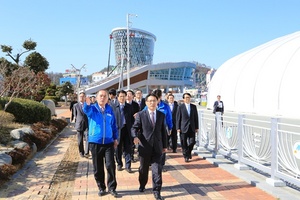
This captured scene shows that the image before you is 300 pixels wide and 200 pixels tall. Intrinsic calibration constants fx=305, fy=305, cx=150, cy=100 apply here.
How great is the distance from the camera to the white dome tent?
15516 millimetres

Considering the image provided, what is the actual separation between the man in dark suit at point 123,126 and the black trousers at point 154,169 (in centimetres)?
169

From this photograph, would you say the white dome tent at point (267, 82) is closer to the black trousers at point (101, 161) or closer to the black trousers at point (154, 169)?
the black trousers at point (154, 169)

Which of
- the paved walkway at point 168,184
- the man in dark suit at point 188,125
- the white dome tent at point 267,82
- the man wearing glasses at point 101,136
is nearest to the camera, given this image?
the man wearing glasses at point 101,136

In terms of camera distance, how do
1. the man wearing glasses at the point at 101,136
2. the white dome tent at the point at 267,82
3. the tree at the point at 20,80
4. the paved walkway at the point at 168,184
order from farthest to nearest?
the tree at the point at 20,80 → the white dome tent at the point at 267,82 → the paved walkway at the point at 168,184 → the man wearing glasses at the point at 101,136

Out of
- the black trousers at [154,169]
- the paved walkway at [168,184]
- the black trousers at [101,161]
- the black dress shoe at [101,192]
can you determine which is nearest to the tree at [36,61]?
the paved walkway at [168,184]

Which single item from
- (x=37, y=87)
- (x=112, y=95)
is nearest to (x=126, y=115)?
(x=112, y=95)

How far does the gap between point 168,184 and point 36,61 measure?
1858cm

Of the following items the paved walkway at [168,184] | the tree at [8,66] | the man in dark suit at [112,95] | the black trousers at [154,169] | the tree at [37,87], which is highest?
the tree at [8,66]

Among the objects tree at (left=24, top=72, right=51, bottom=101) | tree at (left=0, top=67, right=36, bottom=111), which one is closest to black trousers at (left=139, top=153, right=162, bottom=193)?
tree at (left=0, top=67, right=36, bottom=111)

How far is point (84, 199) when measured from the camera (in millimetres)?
4918

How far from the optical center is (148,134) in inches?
197

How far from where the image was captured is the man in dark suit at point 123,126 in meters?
6.82

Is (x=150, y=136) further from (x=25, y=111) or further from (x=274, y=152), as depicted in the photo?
(x=25, y=111)

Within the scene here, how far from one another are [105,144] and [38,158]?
177 inches
